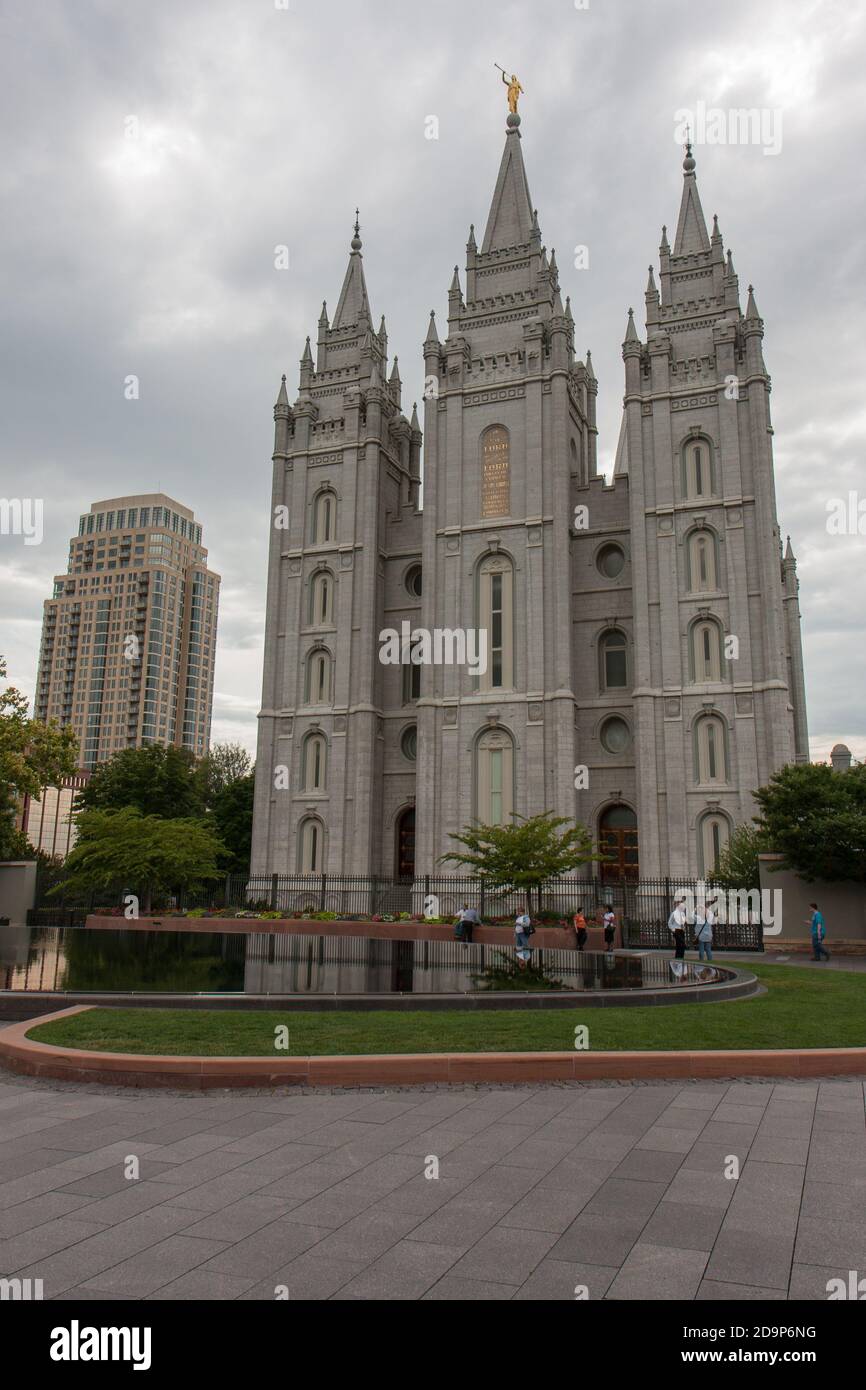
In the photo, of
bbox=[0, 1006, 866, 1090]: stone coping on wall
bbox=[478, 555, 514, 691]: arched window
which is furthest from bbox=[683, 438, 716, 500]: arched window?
bbox=[0, 1006, 866, 1090]: stone coping on wall

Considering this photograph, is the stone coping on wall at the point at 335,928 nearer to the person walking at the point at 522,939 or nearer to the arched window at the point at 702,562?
the person walking at the point at 522,939

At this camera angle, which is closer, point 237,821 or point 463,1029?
point 463,1029

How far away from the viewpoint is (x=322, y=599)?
44.6 meters

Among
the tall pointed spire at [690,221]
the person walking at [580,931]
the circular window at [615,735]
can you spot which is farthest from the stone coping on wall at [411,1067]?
the tall pointed spire at [690,221]

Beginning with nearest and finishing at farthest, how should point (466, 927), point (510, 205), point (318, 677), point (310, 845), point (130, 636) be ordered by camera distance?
point (466, 927), point (310, 845), point (318, 677), point (510, 205), point (130, 636)

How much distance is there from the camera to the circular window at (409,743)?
43.2 m

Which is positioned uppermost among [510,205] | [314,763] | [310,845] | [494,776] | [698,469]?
[510,205]

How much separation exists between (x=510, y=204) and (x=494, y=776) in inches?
1094

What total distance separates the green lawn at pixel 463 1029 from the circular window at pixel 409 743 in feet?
101

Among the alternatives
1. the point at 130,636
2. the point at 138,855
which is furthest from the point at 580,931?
the point at 130,636

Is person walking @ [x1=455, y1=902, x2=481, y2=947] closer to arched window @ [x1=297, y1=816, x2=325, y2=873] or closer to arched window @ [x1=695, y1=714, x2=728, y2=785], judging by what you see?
arched window @ [x1=695, y1=714, x2=728, y2=785]

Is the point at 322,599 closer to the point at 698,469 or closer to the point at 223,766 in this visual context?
the point at 698,469
